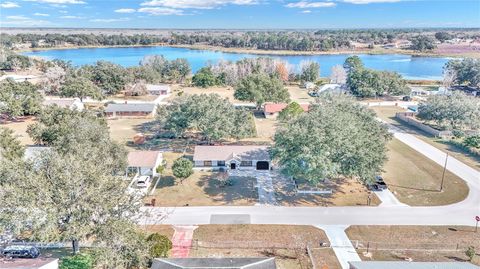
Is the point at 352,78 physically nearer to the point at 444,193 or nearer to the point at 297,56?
the point at 444,193

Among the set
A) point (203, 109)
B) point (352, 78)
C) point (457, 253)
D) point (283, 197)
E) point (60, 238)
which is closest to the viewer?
point (60, 238)

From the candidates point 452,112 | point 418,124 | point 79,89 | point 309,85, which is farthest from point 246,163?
point 309,85

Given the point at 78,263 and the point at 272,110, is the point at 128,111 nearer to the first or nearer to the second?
the point at 272,110

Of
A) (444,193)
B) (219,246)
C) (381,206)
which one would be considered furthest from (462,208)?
(219,246)

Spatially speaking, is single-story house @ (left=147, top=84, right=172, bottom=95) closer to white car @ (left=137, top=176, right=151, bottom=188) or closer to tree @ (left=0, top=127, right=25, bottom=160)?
tree @ (left=0, top=127, right=25, bottom=160)

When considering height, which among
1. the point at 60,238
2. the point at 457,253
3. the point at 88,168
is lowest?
the point at 457,253

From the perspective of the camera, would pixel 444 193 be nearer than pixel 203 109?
Yes

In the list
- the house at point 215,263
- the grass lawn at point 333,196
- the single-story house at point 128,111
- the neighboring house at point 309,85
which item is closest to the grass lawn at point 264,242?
the house at point 215,263

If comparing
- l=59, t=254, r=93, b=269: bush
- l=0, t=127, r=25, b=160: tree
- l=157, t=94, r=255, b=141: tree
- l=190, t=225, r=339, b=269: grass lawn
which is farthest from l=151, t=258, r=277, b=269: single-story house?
l=157, t=94, r=255, b=141: tree
